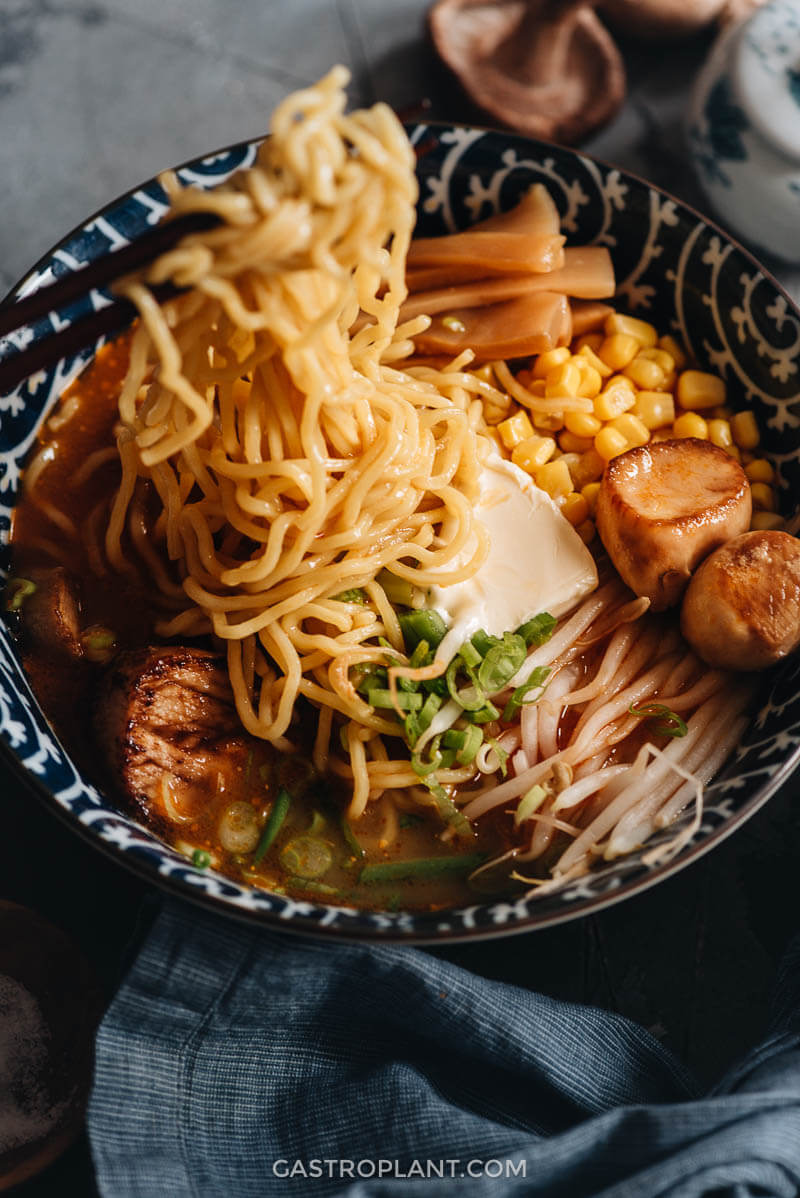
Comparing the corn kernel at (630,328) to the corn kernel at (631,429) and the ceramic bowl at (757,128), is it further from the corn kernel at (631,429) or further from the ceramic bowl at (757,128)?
the ceramic bowl at (757,128)

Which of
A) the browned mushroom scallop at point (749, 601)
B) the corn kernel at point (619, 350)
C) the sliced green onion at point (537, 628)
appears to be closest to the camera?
the browned mushroom scallop at point (749, 601)

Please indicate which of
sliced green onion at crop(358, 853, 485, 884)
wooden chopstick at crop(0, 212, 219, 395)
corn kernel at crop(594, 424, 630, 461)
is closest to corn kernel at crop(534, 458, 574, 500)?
corn kernel at crop(594, 424, 630, 461)

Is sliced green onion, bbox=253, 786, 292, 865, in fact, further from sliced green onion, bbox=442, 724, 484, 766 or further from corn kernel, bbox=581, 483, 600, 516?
corn kernel, bbox=581, 483, 600, 516

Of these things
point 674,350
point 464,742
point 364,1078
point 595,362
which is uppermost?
point 595,362

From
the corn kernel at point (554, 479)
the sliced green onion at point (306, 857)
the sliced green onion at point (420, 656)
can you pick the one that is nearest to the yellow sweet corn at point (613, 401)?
the corn kernel at point (554, 479)

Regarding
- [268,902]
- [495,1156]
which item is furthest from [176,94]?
[495,1156]

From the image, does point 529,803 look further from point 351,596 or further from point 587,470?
point 587,470

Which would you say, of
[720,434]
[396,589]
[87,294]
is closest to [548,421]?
[720,434]
